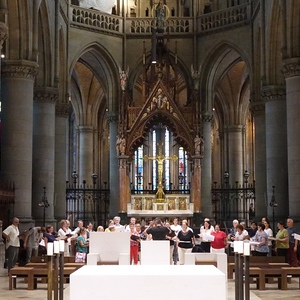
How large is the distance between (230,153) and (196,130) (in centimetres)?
1123

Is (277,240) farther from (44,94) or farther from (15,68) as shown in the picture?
(44,94)

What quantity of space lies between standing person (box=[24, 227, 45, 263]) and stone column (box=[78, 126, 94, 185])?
21735 millimetres

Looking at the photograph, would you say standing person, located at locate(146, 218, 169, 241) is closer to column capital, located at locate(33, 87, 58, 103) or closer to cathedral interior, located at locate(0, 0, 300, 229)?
cathedral interior, located at locate(0, 0, 300, 229)

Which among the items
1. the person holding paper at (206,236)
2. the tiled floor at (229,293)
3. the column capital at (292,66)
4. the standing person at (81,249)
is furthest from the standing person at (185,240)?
the column capital at (292,66)

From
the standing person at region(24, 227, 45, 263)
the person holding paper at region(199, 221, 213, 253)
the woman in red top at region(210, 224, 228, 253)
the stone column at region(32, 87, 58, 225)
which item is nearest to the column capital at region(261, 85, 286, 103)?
the stone column at region(32, 87, 58, 225)

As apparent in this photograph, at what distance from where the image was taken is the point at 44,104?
30.4 meters

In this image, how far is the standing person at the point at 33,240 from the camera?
68.4 ft

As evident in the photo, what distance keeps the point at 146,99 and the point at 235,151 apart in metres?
12.6

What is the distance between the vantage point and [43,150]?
30.0 m

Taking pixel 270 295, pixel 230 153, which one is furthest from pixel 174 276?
pixel 230 153

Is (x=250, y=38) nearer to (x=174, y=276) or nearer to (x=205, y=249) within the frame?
(x=205, y=249)

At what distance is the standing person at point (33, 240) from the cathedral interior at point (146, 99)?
6.24 feet

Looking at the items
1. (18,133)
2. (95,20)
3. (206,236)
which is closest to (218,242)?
(206,236)

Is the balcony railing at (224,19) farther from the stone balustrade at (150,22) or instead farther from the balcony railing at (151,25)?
the balcony railing at (151,25)
